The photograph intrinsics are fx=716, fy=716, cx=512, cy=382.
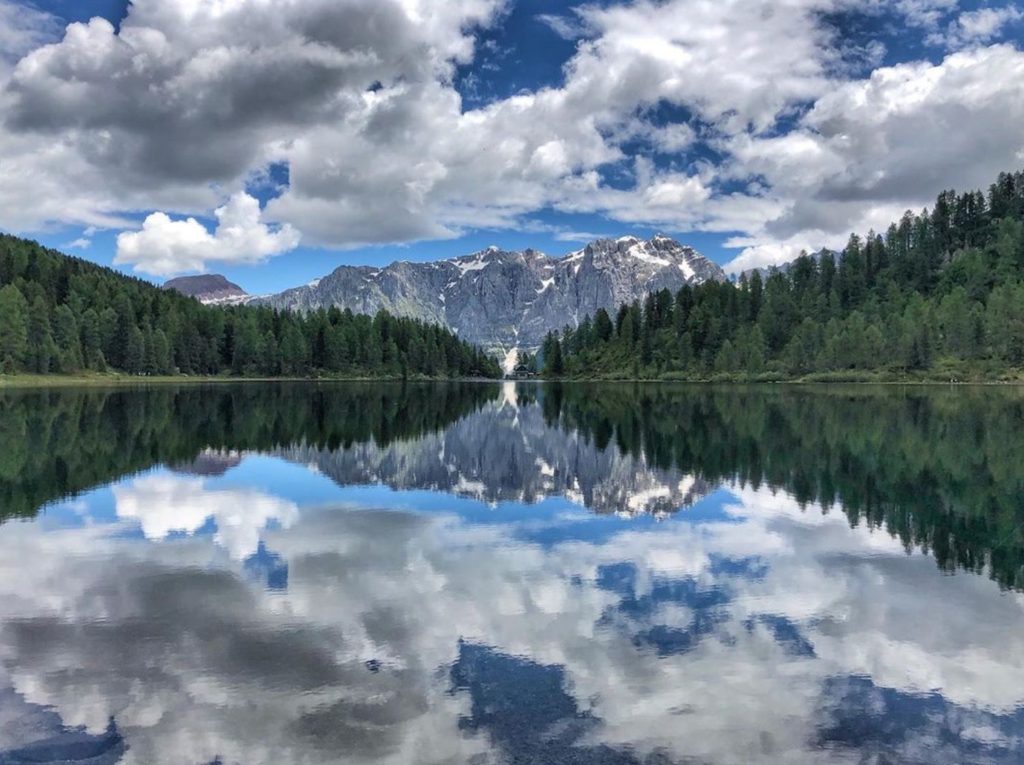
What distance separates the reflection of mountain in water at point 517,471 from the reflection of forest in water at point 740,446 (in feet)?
6.16

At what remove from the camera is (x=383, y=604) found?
61.5 ft

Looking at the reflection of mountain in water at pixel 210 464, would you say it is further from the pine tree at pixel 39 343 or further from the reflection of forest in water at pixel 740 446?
the pine tree at pixel 39 343

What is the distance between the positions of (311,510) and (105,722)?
19.0 meters

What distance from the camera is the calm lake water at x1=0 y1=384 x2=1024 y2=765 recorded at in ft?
40.0

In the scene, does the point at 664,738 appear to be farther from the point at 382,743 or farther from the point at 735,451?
the point at 735,451

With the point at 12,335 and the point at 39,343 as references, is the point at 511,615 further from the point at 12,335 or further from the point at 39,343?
the point at 39,343

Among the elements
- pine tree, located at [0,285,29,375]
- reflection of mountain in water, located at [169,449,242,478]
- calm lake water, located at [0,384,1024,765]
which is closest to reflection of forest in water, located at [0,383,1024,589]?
calm lake water, located at [0,384,1024,765]

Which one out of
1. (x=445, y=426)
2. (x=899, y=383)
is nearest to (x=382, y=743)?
(x=445, y=426)

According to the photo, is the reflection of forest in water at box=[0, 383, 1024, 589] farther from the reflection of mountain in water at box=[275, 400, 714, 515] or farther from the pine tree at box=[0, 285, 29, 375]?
the pine tree at box=[0, 285, 29, 375]

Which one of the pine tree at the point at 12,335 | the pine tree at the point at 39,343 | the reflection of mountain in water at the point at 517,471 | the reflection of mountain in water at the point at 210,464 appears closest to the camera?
the reflection of mountain in water at the point at 517,471

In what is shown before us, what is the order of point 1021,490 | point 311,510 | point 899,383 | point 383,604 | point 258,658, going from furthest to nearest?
point 899,383 < point 1021,490 < point 311,510 < point 383,604 < point 258,658

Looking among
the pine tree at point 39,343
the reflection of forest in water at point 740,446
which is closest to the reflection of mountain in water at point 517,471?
the reflection of forest in water at point 740,446

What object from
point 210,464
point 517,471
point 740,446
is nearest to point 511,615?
point 517,471

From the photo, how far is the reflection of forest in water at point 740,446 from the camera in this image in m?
29.8
